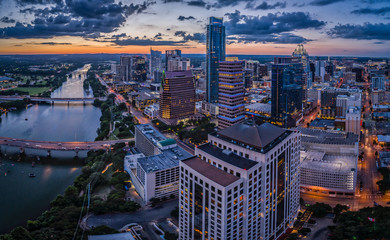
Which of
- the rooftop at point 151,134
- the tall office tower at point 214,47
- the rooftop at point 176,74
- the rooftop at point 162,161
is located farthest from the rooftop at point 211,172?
the tall office tower at point 214,47

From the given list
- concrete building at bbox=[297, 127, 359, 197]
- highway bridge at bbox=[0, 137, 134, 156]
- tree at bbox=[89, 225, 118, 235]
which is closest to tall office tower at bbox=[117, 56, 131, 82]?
highway bridge at bbox=[0, 137, 134, 156]

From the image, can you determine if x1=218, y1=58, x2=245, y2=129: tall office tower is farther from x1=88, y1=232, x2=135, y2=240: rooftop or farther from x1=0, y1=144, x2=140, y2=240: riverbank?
x1=88, y1=232, x2=135, y2=240: rooftop

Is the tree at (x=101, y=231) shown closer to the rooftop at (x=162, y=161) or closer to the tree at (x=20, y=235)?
the tree at (x=20, y=235)


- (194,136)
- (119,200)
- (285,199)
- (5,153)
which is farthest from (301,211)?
(5,153)

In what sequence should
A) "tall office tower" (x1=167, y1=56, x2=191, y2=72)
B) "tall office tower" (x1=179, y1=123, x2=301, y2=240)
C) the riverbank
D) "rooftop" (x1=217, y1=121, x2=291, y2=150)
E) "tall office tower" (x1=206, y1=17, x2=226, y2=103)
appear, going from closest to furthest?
"tall office tower" (x1=179, y1=123, x2=301, y2=240) < "rooftop" (x1=217, y1=121, x2=291, y2=150) < the riverbank < "tall office tower" (x1=206, y1=17, x2=226, y2=103) < "tall office tower" (x1=167, y1=56, x2=191, y2=72)

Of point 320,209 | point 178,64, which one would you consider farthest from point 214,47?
point 320,209

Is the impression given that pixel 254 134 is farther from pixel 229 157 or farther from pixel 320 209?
pixel 320 209
